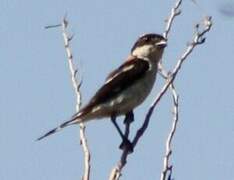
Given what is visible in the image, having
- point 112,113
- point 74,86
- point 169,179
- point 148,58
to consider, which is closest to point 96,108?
point 112,113

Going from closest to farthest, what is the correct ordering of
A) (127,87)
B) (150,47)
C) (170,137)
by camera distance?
(170,137)
(127,87)
(150,47)

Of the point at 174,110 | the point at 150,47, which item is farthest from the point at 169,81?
the point at 150,47

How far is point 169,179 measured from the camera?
5.52m

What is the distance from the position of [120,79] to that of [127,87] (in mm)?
96

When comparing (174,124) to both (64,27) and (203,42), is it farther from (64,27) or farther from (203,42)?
(64,27)

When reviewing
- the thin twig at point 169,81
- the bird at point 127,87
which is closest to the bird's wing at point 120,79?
the bird at point 127,87

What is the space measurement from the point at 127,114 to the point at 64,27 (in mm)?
1278

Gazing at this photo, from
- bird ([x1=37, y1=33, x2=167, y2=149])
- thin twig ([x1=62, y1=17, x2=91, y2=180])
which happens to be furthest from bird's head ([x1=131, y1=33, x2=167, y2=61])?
thin twig ([x1=62, y1=17, x2=91, y2=180])

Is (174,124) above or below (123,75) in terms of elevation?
below

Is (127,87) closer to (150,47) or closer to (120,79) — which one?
(120,79)

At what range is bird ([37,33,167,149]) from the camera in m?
7.68

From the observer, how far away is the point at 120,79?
7840 mm

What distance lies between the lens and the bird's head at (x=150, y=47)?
26.2 ft

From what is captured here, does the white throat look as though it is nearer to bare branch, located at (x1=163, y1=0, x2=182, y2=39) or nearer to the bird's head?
the bird's head
